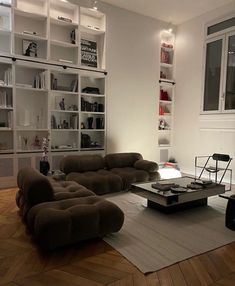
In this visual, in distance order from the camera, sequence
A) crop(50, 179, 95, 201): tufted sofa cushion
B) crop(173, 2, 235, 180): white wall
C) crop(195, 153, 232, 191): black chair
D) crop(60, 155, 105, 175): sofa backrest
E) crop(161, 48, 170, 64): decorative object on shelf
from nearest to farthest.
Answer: crop(50, 179, 95, 201): tufted sofa cushion < crop(60, 155, 105, 175): sofa backrest < crop(195, 153, 232, 191): black chair < crop(173, 2, 235, 180): white wall < crop(161, 48, 170, 64): decorative object on shelf

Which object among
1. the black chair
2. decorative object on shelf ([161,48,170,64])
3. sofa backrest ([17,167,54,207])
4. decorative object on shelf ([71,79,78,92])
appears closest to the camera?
sofa backrest ([17,167,54,207])

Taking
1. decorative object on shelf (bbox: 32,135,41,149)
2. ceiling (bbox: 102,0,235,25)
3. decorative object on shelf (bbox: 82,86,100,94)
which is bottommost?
decorative object on shelf (bbox: 32,135,41,149)

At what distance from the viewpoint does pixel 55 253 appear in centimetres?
212

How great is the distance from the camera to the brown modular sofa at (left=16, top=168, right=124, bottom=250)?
204 centimetres

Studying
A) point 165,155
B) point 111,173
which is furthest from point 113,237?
point 165,155

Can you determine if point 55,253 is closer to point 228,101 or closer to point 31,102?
point 31,102

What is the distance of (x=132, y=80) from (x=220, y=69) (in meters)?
1.87

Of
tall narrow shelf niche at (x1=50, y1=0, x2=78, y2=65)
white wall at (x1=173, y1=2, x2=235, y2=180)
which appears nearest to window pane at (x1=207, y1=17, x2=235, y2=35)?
white wall at (x1=173, y1=2, x2=235, y2=180)

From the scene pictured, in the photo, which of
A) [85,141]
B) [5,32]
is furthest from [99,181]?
[5,32]

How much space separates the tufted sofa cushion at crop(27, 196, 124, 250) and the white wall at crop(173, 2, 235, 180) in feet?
11.8

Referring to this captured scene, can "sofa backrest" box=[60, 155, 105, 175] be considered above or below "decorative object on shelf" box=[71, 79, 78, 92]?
below

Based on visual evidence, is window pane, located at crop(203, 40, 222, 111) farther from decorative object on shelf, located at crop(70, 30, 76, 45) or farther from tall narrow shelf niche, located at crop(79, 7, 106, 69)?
decorative object on shelf, located at crop(70, 30, 76, 45)

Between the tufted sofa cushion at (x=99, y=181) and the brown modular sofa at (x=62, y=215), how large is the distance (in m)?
0.96

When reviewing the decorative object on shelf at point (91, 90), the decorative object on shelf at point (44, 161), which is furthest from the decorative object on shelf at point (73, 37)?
the decorative object on shelf at point (44, 161)
